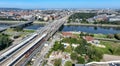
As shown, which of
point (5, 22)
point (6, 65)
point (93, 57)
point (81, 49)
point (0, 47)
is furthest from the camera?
point (5, 22)

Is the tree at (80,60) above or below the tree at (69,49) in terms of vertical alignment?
above

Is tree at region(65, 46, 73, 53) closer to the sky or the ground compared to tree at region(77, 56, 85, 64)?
closer to the ground

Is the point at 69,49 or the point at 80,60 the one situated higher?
the point at 80,60

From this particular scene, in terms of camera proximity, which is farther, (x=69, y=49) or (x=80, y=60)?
(x=69, y=49)

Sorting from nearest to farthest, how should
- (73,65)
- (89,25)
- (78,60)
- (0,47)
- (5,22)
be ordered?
(73,65) → (78,60) → (0,47) → (89,25) → (5,22)

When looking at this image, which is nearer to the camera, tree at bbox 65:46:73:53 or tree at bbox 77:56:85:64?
tree at bbox 77:56:85:64

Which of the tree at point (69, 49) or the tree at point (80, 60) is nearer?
the tree at point (80, 60)

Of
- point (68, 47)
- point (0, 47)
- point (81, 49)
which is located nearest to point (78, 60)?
point (81, 49)

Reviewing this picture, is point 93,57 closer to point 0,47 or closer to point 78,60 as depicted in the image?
point 78,60

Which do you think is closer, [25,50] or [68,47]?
[25,50]

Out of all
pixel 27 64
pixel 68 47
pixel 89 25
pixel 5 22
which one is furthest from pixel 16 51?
pixel 5 22
